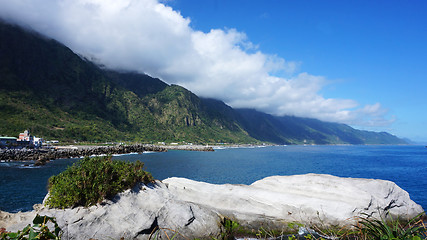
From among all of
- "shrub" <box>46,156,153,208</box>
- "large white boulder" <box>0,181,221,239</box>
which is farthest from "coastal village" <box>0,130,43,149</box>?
"large white boulder" <box>0,181,221,239</box>

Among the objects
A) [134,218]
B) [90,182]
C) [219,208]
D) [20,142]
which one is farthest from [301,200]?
[20,142]

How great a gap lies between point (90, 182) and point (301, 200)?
54.9ft

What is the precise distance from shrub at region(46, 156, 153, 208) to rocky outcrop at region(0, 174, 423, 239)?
0.55 meters

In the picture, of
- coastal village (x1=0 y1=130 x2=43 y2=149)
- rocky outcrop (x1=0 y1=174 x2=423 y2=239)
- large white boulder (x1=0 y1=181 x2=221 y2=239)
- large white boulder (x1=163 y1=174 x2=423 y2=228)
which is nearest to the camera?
large white boulder (x1=0 y1=181 x2=221 y2=239)

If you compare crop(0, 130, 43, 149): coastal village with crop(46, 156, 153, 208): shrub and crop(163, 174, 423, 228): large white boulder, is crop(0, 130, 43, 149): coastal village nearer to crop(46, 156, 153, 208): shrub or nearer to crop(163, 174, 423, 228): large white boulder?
crop(46, 156, 153, 208): shrub

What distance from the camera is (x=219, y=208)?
19297mm

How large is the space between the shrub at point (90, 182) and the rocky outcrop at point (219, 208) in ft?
1.82

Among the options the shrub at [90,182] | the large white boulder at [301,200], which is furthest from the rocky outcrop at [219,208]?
Answer: the shrub at [90,182]

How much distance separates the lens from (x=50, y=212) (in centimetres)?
1309

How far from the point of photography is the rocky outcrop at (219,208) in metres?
13.5

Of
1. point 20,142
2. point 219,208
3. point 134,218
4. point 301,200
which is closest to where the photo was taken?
point 134,218

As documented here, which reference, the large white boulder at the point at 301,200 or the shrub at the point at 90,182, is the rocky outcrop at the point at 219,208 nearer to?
the large white boulder at the point at 301,200

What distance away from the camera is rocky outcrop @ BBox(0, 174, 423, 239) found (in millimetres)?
13453

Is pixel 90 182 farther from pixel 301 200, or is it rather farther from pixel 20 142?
pixel 20 142
